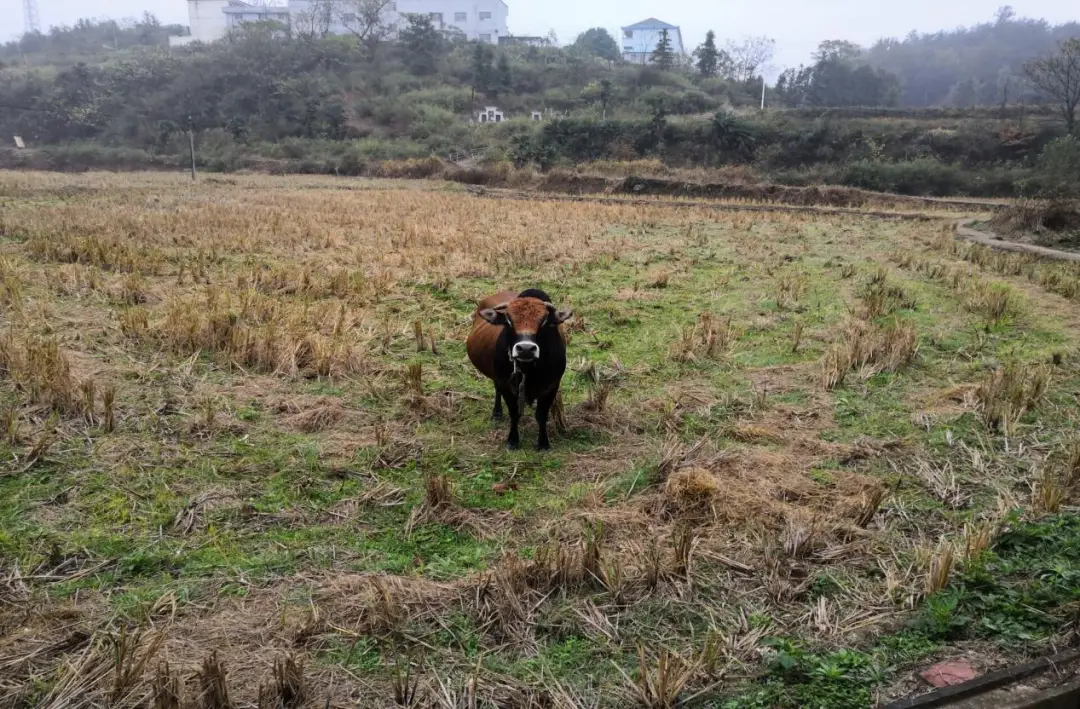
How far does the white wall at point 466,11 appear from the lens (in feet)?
313

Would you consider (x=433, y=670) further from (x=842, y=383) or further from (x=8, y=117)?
(x=8, y=117)

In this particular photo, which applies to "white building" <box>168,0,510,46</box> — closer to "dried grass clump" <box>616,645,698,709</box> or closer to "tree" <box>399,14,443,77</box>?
"tree" <box>399,14,443,77</box>

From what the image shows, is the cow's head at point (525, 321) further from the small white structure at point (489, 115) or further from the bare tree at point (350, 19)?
the bare tree at point (350, 19)

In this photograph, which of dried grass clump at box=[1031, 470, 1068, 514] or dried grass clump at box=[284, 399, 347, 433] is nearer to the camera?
dried grass clump at box=[1031, 470, 1068, 514]

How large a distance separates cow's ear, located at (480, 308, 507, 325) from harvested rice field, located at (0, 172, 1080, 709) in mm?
1048

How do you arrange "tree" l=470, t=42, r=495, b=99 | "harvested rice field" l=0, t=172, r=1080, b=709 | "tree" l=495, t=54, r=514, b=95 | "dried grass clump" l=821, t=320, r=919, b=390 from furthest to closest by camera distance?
"tree" l=495, t=54, r=514, b=95, "tree" l=470, t=42, r=495, b=99, "dried grass clump" l=821, t=320, r=919, b=390, "harvested rice field" l=0, t=172, r=1080, b=709

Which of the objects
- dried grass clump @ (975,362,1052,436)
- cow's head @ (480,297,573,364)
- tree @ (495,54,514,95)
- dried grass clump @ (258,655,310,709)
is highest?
tree @ (495,54,514,95)

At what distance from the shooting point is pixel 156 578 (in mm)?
3838

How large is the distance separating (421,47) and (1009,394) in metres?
75.0

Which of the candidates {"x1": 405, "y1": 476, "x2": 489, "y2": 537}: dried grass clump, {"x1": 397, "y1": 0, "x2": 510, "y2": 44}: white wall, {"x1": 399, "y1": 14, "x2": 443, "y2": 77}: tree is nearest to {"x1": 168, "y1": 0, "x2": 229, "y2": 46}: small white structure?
{"x1": 397, "y1": 0, "x2": 510, "y2": 44}: white wall

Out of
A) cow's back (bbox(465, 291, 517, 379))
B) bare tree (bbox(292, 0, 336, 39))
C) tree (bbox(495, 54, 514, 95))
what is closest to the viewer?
cow's back (bbox(465, 291, 517, 379))

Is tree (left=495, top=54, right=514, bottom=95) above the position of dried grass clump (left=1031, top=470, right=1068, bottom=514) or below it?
above

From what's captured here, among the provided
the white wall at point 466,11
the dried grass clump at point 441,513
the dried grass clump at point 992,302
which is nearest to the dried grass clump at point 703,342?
the dried grass clump at point 992,302

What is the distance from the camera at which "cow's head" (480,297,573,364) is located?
499cm
